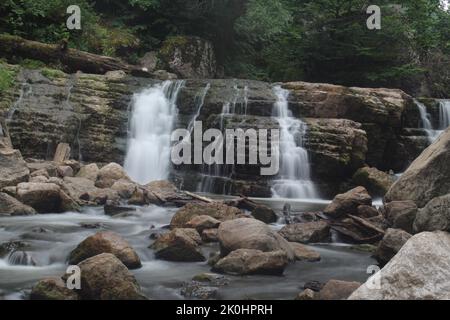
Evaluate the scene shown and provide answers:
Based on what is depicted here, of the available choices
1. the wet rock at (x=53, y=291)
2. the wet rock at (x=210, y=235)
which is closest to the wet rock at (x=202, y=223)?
the wet rock at (x=210, y=235)

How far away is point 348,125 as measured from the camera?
14.3 metres

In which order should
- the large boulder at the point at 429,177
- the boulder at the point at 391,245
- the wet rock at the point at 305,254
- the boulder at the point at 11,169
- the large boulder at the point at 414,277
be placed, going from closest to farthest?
the large boulder at the point at 414,277, the boulder at the point at 391,245, the wet rock at the point at 305,254, the large boulder at the point at 429,177, the boulder at the point at 11,169

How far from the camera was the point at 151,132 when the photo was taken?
1541 cm

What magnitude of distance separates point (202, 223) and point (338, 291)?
11.0ft

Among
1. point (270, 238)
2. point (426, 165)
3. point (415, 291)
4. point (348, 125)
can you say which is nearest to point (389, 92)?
point (348, 125)

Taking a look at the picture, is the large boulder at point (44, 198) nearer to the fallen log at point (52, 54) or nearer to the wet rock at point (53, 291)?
the wet rock at point (53, 291)

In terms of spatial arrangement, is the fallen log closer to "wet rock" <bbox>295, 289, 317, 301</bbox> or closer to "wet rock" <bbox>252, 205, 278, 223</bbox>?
"wet rock" <bbox>252, 205, 278, 223</bbox>

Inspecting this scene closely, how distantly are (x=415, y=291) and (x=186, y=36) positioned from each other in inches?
749

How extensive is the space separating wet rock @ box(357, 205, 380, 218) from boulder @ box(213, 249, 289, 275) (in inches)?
129

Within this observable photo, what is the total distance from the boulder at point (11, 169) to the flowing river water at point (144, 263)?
4.19 ft

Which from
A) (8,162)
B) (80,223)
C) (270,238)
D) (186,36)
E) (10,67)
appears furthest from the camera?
(186,36)

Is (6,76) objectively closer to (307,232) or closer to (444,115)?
(307,232)

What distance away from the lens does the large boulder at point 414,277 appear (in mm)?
4480
